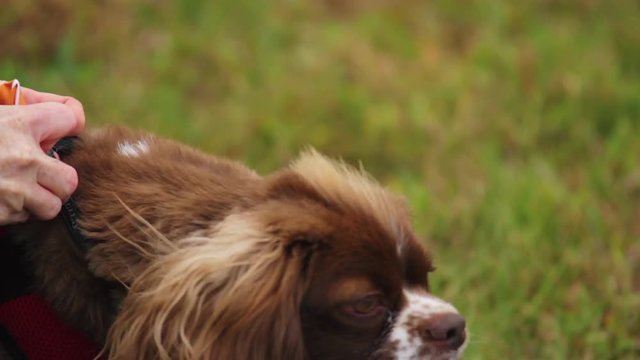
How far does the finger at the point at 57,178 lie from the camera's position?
9.55ft

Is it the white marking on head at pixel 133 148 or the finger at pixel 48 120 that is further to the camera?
the white marking on head at pixel 133 148

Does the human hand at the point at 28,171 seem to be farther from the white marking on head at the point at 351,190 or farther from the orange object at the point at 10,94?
the white marking on head at the point at 351,190

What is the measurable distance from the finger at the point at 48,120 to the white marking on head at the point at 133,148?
15cm

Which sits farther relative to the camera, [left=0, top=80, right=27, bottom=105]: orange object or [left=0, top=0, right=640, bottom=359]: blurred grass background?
[left=0, top=0, right=640, bottom=359]: blurred grass background

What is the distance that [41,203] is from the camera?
2.90 meters

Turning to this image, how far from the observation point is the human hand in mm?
2887

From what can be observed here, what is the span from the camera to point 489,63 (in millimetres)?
7102

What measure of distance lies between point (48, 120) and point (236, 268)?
689 mm

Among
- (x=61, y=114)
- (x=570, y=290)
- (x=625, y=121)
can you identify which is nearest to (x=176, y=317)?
(x=61, y=114)

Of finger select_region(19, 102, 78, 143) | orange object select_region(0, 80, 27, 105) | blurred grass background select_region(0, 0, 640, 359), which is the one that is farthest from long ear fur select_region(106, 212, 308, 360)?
blurred grass background select_region(0, 0, 640, 359)

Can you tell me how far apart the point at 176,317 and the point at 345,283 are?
1.47 feet

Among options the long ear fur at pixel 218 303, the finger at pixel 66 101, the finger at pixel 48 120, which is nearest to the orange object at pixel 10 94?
the finger at pixel 66 101

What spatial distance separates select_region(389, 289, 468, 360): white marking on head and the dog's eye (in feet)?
0.25

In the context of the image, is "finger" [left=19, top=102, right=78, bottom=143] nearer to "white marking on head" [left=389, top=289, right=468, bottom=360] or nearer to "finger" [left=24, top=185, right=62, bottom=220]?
"finger" [left=24, top=185, right=62, bottom=220]
